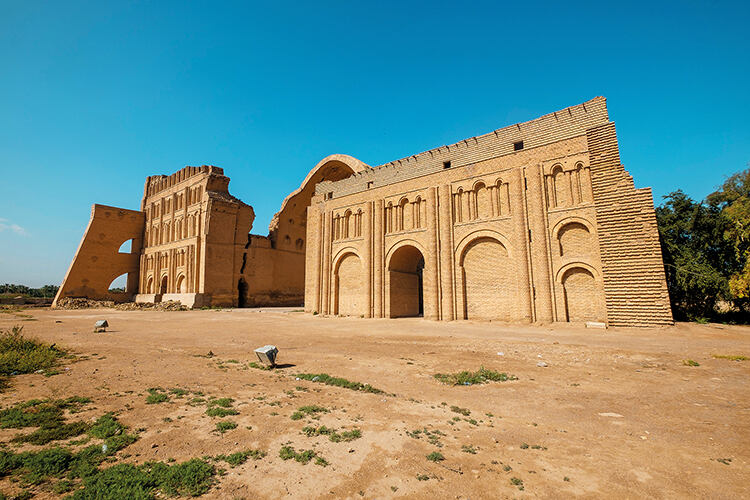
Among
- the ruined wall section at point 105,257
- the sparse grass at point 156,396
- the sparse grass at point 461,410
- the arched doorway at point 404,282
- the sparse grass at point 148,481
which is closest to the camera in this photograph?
the sparse grass at point 148,481

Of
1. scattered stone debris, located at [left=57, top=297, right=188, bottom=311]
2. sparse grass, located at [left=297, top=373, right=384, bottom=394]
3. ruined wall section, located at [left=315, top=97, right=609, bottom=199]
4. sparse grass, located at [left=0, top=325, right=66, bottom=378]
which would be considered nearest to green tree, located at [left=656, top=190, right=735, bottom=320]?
ruined wall section, located at [left=315, top=97, right=609, bottom=199]

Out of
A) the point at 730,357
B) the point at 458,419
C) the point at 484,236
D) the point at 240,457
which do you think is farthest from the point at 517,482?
the point at 484,236

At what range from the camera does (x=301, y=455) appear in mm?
3561

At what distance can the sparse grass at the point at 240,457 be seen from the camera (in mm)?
3393

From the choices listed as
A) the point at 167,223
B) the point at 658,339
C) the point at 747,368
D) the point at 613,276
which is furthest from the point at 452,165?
the point at 167,223

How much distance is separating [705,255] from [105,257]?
54337mm

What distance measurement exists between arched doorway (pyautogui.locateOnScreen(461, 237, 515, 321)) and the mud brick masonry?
0.06 metres

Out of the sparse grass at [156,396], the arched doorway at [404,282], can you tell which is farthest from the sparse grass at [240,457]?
the arched doorway at [404,282]

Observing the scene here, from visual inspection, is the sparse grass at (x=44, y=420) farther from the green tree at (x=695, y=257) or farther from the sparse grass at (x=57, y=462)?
the green tree at (x=695, y=257)

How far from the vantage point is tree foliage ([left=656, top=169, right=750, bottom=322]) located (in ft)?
53.6

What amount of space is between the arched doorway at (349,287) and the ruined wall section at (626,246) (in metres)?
14.9

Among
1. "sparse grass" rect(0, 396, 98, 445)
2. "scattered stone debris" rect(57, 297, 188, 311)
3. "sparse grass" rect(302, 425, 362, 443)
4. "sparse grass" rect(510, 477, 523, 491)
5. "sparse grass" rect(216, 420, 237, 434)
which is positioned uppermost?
"scattered stone debris" rect(57, 297, 188, 311)

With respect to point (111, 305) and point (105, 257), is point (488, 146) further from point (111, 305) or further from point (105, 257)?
point (105, 257)

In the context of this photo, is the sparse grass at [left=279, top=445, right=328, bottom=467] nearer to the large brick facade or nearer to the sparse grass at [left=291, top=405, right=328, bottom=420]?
the sparse grass at [left=291, top=405, right=328, bottom=420]
